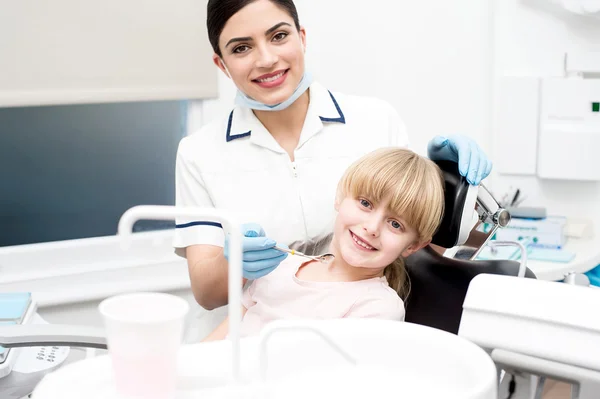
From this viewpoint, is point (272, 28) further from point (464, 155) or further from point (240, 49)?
point (464, 155)

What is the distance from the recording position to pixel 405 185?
5.16 ft

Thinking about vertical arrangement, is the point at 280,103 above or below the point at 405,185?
above

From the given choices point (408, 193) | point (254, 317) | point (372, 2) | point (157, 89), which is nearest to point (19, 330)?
point (254, 317)

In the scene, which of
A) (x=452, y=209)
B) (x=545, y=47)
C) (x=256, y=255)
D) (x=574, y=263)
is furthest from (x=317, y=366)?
(x=545, y=47)

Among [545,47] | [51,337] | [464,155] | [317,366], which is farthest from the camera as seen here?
[545,47]

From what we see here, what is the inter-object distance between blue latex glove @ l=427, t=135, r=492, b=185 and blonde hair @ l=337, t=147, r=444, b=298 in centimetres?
7

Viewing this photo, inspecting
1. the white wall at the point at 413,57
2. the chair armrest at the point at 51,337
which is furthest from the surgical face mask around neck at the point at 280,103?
the white wall at the point at 413,57

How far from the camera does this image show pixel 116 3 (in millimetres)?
2646

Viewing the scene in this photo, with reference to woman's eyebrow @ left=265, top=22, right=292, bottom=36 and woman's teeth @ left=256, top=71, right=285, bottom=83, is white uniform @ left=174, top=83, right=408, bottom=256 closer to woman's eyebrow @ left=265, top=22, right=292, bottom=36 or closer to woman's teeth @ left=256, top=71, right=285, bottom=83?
woman's teeth @ left=256, top=71, right=285, bottom=83

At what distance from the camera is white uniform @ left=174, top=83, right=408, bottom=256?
6.20 ft

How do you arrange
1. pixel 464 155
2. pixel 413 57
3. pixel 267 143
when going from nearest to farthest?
pixel 464 155
pixel 267 143
pixel 413 57

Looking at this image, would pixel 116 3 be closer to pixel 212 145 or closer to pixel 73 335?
pixel 212 145

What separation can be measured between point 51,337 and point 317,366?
73 centimetres

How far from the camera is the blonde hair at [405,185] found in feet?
5.14
